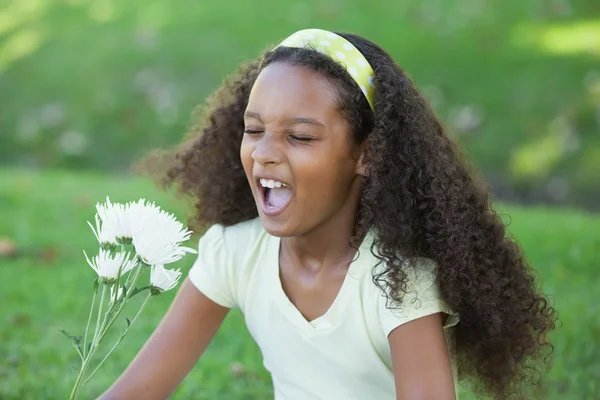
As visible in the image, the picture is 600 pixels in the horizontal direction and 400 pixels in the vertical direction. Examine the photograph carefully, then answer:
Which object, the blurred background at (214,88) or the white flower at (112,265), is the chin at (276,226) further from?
the blurred background at (214,88)

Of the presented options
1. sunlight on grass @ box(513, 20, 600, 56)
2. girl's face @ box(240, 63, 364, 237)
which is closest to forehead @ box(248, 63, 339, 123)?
girl's face @ box(240, 63, 364, 237)

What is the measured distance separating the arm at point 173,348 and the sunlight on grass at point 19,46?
813 centimetres

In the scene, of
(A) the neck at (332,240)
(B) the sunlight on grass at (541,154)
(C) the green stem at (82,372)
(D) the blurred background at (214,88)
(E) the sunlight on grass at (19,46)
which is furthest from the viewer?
(E) the sunlight on grass at (19,46)

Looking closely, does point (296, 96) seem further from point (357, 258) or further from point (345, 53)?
point (357, 258)

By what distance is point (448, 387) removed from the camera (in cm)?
246

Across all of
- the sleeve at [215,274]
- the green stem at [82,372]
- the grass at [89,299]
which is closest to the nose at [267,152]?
the sleeve at [215,274]

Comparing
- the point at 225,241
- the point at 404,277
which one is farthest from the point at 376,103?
the point at 225,241

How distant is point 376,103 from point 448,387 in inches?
29.3

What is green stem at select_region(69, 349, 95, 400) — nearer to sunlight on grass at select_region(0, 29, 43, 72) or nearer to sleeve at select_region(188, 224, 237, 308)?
sleeve at select_region(188, 224, 237, 308)

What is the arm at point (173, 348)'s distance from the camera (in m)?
2.86

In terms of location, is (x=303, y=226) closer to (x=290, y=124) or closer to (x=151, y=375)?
(x=290, y=124)

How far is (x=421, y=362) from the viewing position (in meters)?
2.47

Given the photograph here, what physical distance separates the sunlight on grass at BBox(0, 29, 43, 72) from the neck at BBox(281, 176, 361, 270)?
8382 millimetres

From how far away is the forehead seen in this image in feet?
8.26
